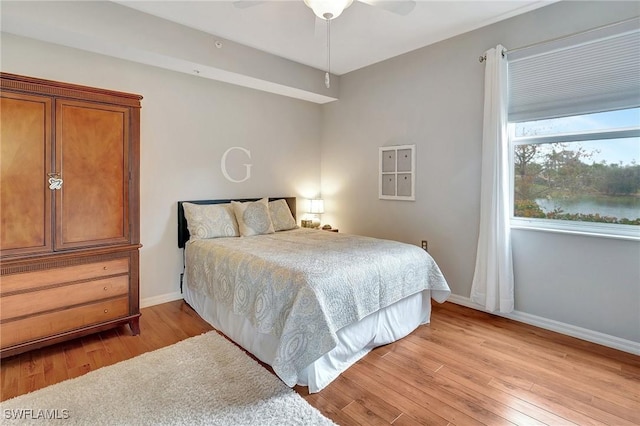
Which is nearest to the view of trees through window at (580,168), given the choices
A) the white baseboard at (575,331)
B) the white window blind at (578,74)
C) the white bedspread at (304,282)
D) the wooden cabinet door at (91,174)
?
the white window blind at (578,74)

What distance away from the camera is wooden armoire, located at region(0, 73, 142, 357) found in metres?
2.18

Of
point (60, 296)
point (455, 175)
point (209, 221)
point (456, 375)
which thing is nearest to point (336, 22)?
point (455, 175)

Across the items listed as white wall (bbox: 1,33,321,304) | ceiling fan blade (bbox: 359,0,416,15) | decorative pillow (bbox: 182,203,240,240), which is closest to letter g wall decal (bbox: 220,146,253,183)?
white wall (bbox: 1,33,321,304)

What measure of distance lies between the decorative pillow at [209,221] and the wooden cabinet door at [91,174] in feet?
2.45

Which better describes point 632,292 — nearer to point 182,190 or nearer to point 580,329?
point 580,329

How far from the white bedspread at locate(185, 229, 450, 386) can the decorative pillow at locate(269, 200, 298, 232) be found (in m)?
0.65

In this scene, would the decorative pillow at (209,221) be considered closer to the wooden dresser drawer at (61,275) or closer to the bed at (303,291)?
the bed at (303,291)

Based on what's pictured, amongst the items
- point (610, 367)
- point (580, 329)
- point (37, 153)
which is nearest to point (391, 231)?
point (580, 329)

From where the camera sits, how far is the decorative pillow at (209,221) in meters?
3.36

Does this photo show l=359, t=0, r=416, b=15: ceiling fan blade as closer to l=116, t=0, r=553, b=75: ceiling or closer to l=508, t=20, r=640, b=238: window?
l=116, t=0, r=553, b=75: ceiling

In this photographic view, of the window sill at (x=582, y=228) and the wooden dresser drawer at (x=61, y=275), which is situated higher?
the window sill at (x=582, y=228)

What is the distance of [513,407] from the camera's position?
1.88 m

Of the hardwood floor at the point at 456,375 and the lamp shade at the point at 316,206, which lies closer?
the hardwood floor at the point at 456,375

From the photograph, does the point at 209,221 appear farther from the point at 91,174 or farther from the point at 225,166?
the point at 91,174
